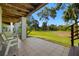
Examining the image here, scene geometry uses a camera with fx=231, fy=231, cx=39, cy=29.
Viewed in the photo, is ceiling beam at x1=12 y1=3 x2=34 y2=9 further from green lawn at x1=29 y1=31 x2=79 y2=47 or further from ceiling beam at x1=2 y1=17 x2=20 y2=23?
green lawn at x1=29 y1=31 x2=79 y2=47

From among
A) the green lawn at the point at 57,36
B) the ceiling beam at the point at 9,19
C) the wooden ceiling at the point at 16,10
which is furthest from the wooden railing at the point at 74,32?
the ceiling beam at the point at 9,19

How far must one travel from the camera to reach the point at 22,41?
3.98m

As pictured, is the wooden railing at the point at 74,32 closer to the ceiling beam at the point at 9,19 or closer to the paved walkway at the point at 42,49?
the paved walkway at the point at 42,49

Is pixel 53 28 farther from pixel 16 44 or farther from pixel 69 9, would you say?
pixel 16 44

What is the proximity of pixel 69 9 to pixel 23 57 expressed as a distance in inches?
43.9

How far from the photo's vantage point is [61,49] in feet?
12.9

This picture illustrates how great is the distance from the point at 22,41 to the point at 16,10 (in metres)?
0.54

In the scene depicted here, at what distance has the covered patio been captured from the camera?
3.90m

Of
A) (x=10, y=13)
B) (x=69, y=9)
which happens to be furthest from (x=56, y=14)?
(x=10, y=13)

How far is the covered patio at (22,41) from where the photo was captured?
3901 millimetres

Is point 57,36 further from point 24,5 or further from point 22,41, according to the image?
point 24,5

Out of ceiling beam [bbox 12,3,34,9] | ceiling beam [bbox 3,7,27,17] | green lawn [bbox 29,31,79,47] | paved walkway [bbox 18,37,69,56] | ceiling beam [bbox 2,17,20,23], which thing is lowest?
paved walkway [bbox 18,37,69,56]

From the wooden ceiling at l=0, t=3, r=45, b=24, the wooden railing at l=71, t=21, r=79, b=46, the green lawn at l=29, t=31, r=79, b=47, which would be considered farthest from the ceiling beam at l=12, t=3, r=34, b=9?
the wooden railing at l=71, t=21, r=79, b=46

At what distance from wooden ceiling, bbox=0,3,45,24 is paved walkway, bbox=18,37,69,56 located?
0.44 m
